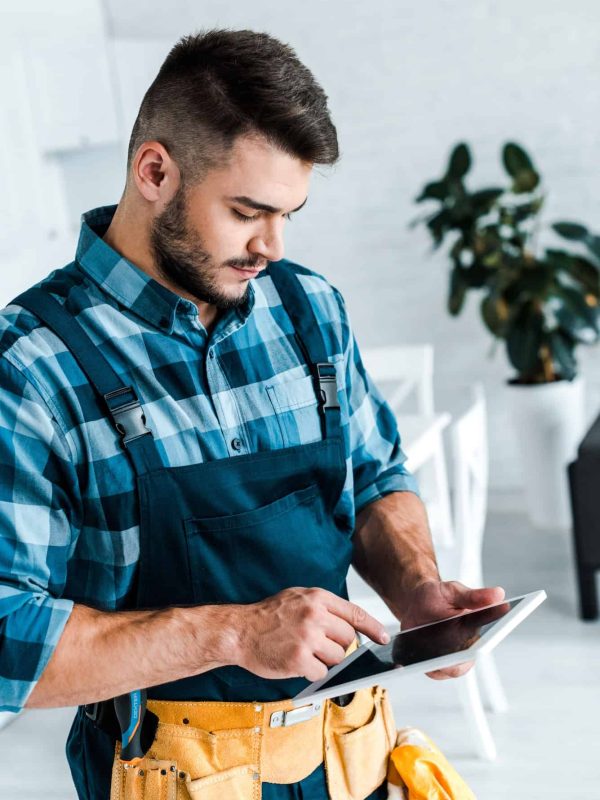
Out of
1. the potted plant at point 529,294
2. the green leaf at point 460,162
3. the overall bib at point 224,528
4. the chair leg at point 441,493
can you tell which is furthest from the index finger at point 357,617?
the green leaf at point 460,162

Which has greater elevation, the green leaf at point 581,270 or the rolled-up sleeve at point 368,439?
the green leaf at point 581,270

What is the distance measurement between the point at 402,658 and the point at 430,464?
2.12 metres

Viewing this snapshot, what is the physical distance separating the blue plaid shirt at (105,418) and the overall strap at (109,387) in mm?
10

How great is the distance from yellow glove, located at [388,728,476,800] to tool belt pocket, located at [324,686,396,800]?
17 millimetres

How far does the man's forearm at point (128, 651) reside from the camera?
1066 mm

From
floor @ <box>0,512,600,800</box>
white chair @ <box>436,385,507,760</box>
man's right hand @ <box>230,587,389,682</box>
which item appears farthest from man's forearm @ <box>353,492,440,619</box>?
floor @ <box>0,512,600,800</box>

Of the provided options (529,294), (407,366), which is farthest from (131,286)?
(529,294)

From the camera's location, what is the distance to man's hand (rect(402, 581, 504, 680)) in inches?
48.8

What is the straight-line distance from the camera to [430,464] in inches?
127

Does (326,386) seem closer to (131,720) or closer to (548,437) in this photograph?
(131,720)

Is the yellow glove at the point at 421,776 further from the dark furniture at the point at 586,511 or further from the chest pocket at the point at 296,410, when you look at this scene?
the dark furniture at the point at 586,511

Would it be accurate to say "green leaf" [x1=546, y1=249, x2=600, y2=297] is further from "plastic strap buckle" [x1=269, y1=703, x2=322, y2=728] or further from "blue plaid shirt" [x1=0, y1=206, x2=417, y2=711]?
"plastic strap buckle" [x1=269, y1=703, x2=322, y2=728]

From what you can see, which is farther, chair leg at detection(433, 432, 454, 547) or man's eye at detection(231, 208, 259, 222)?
chair leg at detection(433, 432, 454, 547)

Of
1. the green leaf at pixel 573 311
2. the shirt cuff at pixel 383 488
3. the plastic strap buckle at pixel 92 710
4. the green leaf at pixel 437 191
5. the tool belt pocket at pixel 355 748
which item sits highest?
the green leaf at pixel 437 191
